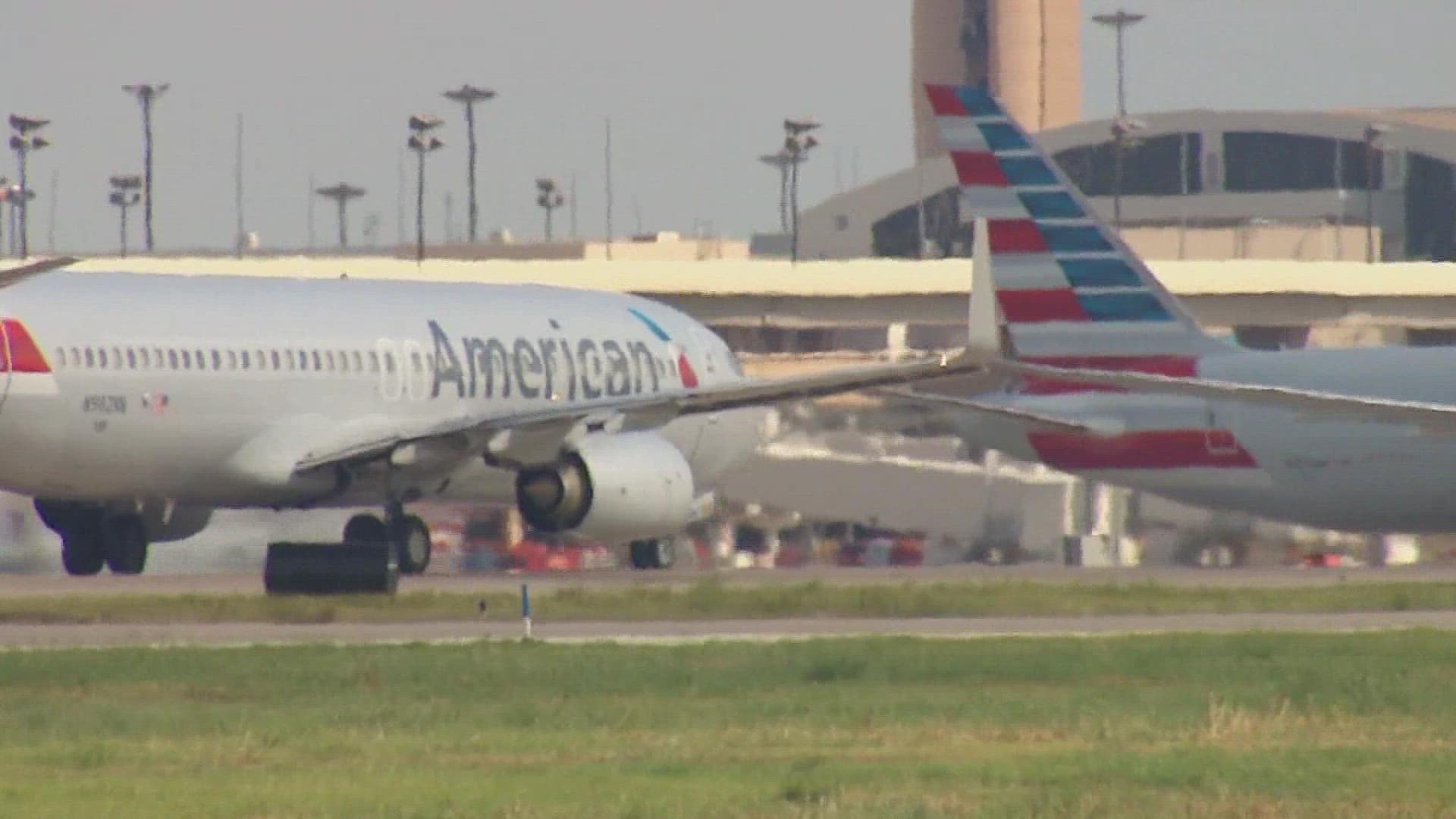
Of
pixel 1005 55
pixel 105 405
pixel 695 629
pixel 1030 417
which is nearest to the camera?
pixel 695 629

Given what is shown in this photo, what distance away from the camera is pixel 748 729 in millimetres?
20781

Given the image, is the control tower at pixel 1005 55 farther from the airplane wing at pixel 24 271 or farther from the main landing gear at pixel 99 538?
the airplane wing at pixel 24 271

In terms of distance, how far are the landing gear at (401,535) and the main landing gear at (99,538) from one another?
2.77m

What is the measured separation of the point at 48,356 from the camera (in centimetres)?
3603

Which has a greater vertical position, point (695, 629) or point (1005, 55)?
point (1005, 55)

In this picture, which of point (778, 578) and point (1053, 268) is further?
point (1053, 268)

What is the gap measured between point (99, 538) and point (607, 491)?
7192 mm

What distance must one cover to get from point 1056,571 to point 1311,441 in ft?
13.1

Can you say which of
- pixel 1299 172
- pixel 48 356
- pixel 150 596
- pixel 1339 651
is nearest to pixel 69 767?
pixel 1339 651

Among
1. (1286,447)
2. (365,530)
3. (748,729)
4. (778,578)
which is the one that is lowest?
(778,578)

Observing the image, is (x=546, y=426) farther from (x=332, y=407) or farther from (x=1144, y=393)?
(x=1144, y=393)

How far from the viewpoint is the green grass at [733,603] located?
32.2m

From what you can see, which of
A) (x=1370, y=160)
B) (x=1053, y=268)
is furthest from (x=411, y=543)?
(x=1370, y=160)

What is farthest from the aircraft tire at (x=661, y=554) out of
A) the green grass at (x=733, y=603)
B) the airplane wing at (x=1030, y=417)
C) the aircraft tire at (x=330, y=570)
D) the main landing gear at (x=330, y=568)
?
the aircraft tire at (x=330, y=570)
